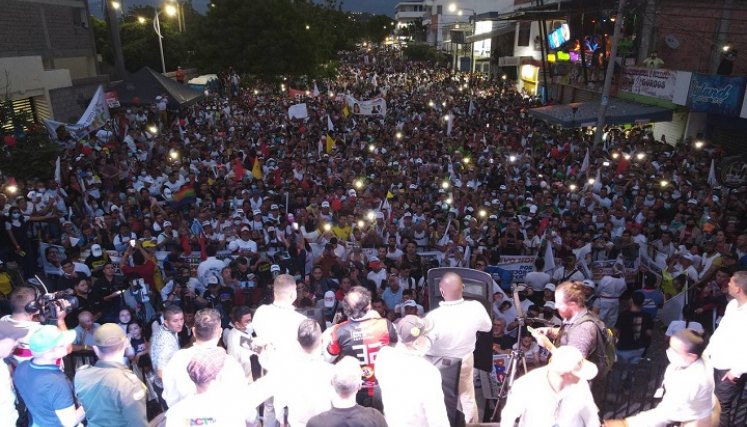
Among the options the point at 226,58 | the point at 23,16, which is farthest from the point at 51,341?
the point at 226,58

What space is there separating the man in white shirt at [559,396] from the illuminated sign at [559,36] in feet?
76.3

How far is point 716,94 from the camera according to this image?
15.6m

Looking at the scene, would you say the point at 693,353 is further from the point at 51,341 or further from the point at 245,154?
the point at 245,154

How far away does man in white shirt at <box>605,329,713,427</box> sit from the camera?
3650 mm

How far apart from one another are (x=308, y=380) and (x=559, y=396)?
1.55 metres

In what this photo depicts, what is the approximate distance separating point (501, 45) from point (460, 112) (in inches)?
805

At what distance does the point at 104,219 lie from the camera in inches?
370

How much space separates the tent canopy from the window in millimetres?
23975

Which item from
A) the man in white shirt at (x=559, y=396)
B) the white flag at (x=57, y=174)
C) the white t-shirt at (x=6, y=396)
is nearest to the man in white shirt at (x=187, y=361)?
the white t-shirt at (x=6, y=396)

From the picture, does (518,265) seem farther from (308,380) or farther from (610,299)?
(308,380)

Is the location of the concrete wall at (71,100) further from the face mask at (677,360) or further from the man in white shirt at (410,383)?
the face mask at (677,360)

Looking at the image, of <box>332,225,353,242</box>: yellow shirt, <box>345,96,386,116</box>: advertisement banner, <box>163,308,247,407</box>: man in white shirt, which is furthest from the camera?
<box>345,96,386,116</box>: advertisement banner

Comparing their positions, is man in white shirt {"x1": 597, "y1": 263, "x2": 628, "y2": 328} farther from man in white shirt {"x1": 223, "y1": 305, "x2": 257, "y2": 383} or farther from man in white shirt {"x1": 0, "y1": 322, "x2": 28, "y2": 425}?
man in white shirt {"x1": 0, "y1": 322, "x2": 28, "y2": 425}

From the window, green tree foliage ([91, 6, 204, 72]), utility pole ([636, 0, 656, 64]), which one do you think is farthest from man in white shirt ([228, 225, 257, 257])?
green tree foliage ([91, 6, 204, 72])
